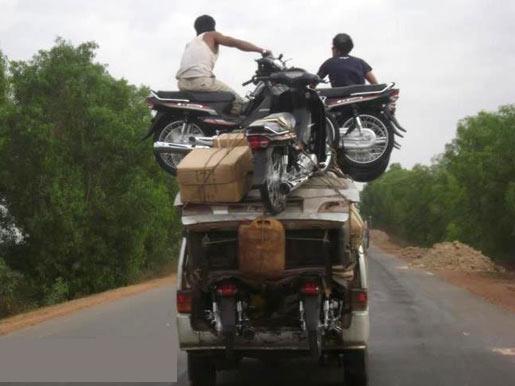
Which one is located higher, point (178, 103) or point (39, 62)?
point (39, 62)

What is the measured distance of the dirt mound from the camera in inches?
1501

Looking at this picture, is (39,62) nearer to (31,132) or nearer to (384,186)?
(31,132)

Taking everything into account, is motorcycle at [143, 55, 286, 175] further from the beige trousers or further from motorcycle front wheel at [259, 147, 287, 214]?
motorcycle front wheel at [259, 147, 287, 214]

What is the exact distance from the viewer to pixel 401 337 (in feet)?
41.9

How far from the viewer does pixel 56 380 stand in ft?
28.7

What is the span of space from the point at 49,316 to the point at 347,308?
37.7 ft

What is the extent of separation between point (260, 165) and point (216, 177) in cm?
37

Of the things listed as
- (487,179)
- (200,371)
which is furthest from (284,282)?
(487,179)

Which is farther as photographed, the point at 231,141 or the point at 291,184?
the point at 231,141

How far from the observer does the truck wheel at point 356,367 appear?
7.80 m

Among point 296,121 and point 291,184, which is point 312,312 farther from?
point 296,121

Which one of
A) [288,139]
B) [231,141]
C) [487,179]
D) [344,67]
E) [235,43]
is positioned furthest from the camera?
[487,179]

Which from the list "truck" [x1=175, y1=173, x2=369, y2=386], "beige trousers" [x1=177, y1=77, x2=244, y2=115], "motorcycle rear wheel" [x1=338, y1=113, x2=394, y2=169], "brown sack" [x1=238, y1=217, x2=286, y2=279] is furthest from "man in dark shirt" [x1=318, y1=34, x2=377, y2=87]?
"brown sack" [x1=238, y1=217, x2=286, y2=279]

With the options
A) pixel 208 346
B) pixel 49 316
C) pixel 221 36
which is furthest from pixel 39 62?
pixel 208 346
